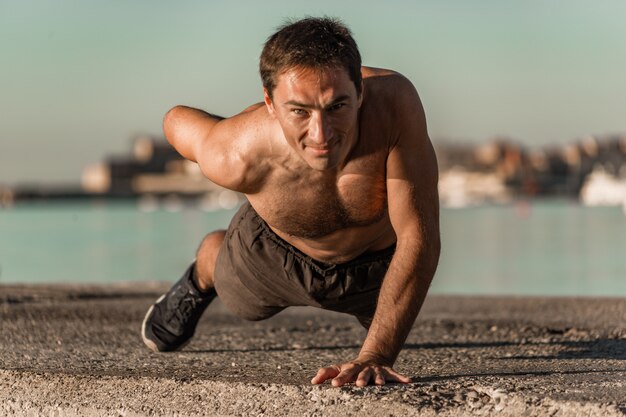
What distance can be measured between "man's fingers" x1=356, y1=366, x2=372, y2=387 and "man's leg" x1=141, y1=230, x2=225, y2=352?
1.56 m

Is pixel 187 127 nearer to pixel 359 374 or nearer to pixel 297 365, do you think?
pixel 297 365

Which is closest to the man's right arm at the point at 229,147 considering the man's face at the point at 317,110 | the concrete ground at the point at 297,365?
the man's face at the point at 317,110

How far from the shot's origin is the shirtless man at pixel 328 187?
3836mm

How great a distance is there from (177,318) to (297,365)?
31.5 inches

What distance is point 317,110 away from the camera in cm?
378

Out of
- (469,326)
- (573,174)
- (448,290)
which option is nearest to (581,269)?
(448,290)

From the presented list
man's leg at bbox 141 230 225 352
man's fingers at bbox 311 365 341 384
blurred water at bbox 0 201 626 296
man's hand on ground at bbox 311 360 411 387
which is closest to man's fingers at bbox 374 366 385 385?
man's hand on ground at bbox 311 360 411 387

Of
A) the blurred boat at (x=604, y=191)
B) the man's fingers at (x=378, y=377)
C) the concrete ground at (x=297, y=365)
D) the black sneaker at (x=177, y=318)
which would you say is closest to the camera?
the concrete ground at (x=297, y=365)

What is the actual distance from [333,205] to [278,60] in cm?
78

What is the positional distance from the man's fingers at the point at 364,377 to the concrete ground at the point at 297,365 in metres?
0.04

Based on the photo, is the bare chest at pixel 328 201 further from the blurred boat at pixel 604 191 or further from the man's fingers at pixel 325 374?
the blurred boat at pixel 604 191

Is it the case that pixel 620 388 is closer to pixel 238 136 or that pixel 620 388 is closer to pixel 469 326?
pixel 238 136

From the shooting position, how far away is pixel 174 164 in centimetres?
12950

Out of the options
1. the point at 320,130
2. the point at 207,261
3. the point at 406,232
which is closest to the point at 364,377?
the point at 406,232
